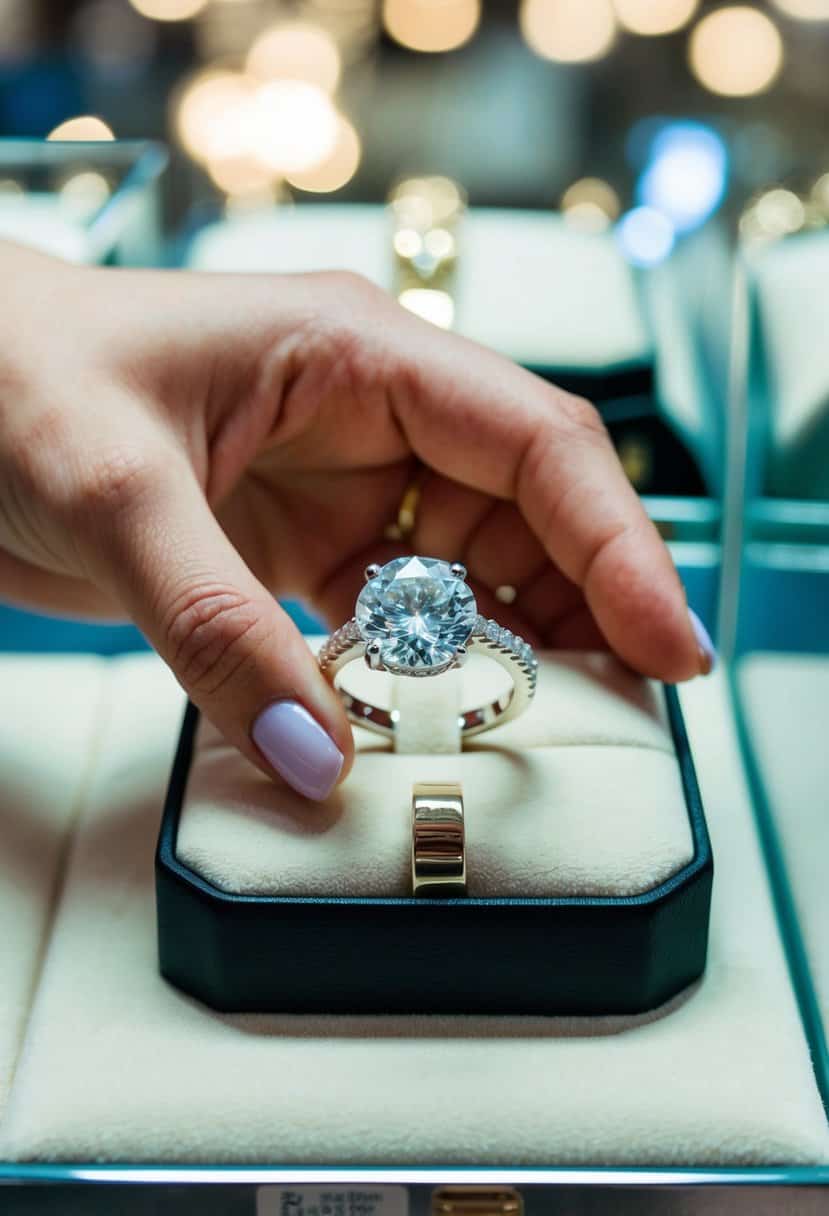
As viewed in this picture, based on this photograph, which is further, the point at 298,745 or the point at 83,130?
the point at 83,130

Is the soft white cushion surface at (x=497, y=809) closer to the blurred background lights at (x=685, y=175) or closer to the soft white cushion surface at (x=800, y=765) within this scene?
the soft white cushion surface at (x=800, y=765)

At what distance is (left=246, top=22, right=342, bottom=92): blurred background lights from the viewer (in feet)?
4.82

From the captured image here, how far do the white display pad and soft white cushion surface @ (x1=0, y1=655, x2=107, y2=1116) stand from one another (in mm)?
315

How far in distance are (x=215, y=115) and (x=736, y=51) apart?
23.6 inches

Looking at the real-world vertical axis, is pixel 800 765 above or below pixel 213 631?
below

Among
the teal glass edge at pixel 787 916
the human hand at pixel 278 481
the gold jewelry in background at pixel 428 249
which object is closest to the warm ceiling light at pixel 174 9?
the gold jewelry in background at pixel 428 249

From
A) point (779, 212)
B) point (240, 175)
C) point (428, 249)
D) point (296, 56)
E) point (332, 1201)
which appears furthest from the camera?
point (296, 56)

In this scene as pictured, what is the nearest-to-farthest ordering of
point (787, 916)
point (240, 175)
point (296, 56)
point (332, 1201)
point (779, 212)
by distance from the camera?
point (332, 1201)
point (787, 916)
point (779, 212)
point (240, 175)
point (296, 56)

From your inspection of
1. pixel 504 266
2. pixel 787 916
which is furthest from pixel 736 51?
pixel 787 916

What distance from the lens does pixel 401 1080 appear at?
1.57 ft

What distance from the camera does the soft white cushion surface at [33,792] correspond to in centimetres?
54

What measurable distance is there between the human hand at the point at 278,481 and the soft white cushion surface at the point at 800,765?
0.32 feet

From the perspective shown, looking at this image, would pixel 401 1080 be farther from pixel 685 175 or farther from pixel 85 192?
pixel 685 175

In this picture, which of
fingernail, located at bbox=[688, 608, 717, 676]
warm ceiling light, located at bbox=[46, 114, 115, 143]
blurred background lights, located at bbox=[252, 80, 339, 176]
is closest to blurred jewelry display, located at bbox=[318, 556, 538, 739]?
fingernail, located at bbox=[688, 608, 717, 676]
